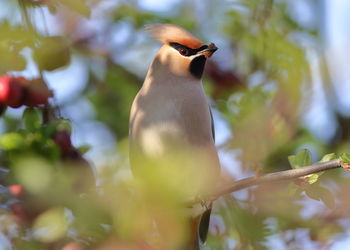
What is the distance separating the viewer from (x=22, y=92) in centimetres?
197

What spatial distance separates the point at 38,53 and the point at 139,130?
43.1 inches

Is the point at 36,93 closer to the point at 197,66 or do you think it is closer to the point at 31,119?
the point at 31,119

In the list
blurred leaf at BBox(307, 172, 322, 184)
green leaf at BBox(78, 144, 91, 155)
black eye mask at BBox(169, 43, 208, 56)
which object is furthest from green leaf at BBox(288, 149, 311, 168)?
black eye mask at BBox(169, 43, 208, 56)

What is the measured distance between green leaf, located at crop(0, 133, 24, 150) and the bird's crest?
136 centimetres

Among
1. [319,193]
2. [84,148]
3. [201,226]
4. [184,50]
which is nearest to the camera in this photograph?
[319,193]

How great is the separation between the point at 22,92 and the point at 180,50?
3.38ft

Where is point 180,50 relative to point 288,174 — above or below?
below

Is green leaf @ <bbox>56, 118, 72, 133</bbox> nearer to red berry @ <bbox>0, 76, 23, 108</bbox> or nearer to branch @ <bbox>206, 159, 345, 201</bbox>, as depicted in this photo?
red berry @ <bbox>0, 76, 23, 108</bbox>

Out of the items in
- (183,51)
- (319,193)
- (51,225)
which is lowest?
(183,51)

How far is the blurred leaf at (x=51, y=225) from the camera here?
1215 mm

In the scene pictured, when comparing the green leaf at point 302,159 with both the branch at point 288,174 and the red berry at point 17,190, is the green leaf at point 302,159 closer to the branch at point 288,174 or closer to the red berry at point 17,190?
the branch at point 288,174

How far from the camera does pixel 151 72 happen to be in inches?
114

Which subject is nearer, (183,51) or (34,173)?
(34,173)

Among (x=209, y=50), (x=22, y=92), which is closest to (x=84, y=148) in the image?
(x=22, y=92)
